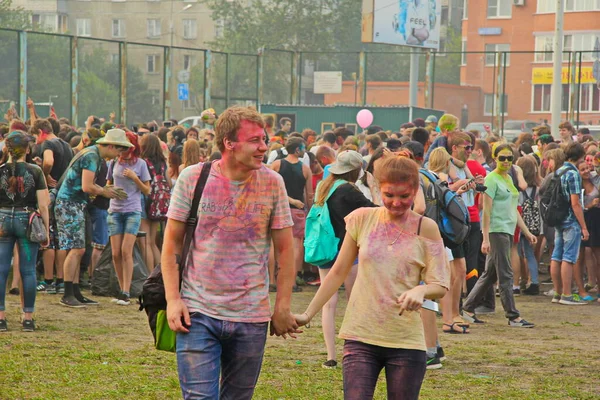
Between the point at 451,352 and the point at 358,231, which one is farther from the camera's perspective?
the point at 451,352

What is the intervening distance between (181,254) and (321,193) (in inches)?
138

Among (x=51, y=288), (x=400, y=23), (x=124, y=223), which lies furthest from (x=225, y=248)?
(x=400, y=23)

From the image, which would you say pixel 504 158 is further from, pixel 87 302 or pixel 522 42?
pixel 522 42

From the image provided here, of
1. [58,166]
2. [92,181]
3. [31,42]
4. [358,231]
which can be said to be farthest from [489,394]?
[31,42]

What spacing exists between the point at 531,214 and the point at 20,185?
693 cm

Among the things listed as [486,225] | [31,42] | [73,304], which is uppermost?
[31,42]

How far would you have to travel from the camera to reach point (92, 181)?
11.2 meters

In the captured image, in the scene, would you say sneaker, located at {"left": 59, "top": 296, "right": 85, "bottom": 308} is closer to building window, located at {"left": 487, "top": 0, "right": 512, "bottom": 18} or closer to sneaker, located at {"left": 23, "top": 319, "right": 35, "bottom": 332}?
sneaker, located at {"left": 23, "top": 319, "right": 35, "bottom": 332}

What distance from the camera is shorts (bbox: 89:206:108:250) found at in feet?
41.5

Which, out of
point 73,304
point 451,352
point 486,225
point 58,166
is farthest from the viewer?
point 58,166

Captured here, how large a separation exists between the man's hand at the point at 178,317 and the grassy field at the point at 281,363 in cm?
274

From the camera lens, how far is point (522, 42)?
72.5m

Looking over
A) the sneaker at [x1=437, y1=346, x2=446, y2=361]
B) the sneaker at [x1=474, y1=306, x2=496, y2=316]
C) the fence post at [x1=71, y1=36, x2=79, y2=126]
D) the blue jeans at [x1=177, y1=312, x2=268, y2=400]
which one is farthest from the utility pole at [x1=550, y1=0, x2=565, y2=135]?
the blue jeans at [x1=177, y1=312, x2=268, y2=400]

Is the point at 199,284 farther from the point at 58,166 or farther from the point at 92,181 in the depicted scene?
the point at 58,166
